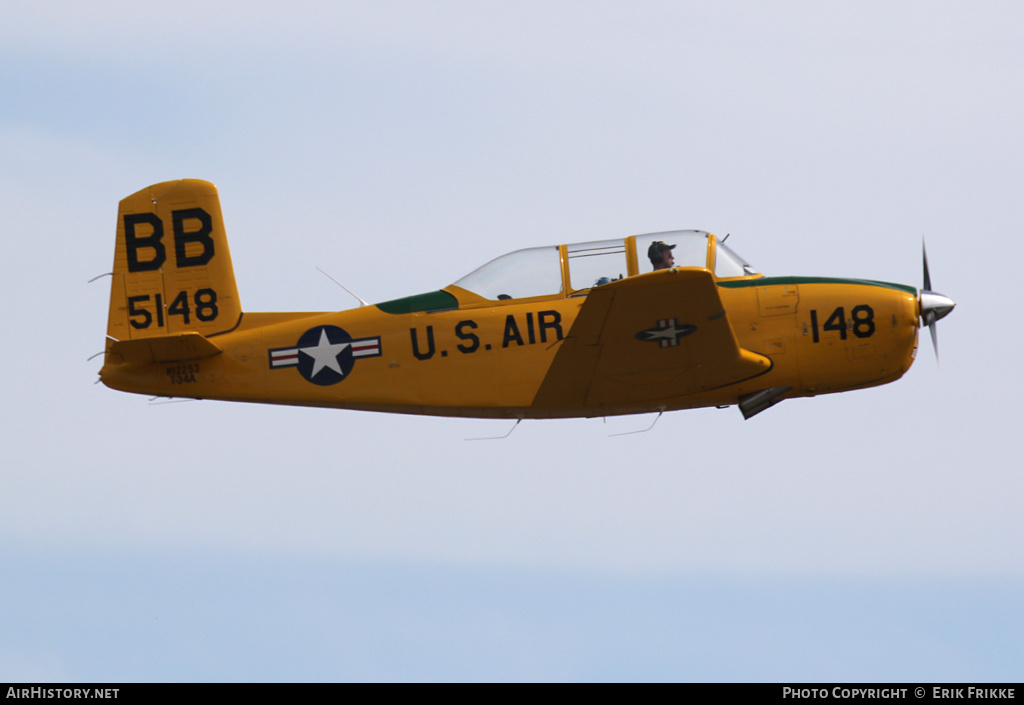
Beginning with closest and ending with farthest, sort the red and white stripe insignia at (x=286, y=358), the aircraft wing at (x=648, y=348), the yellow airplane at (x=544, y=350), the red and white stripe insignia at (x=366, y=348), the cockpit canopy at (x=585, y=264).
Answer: the aircraft wing at (x=648, y=348)
the yellow airplane at (x=544, y=350)
the cockpit canopy at (x=585, y=264)
the red and white stripe insignia at (x=366, y=348)
the red and white stripe insignia at (x=286, y=358)

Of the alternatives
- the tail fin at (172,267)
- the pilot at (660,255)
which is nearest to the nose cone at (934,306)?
the pilot at (660,255)

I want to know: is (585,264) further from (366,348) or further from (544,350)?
(366,348)

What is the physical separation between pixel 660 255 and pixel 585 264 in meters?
0.84

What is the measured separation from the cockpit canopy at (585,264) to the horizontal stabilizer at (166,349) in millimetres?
3008

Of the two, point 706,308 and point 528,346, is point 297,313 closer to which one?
point 528,346

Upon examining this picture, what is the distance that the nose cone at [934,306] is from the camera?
14.3 m

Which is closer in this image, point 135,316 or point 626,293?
point 626,293

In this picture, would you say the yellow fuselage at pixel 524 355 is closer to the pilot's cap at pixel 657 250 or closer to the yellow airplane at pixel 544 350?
the yellow airplane at pixel 544 350

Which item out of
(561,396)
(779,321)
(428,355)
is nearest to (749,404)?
(779,321)

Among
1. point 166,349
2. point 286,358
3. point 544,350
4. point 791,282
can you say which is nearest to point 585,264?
point 544,350

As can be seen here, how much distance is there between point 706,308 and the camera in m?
12.8

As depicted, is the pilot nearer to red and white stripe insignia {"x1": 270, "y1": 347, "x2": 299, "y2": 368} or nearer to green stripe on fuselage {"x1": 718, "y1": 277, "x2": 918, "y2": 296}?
green stripe on fuselage {"x1": 718, "y1": 277, "x2": 918, "y2": 296}

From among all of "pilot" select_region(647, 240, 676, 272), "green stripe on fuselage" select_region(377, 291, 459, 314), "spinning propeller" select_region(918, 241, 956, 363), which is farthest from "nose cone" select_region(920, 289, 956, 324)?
"green stripe on fuselage" select_region(377, 291, 459, 314)
